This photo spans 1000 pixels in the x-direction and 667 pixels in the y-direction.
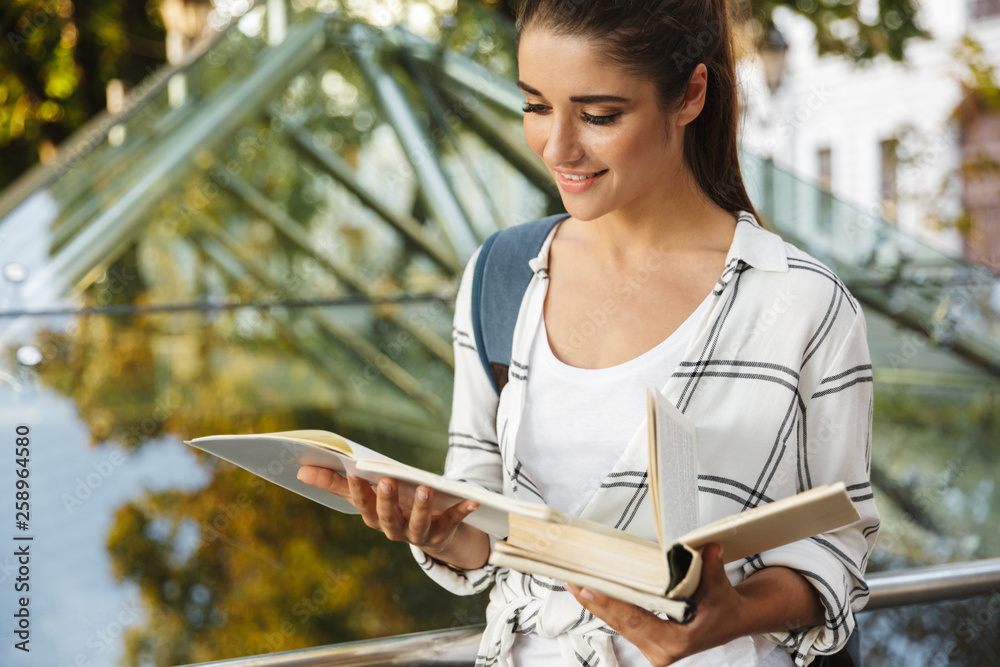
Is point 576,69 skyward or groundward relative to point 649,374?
skyward

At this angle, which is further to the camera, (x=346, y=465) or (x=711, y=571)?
(x=346, y=465)

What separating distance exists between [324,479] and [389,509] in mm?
109

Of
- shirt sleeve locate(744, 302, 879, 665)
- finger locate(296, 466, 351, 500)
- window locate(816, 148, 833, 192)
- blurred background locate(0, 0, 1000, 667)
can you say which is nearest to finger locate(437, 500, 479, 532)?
finger locate(296, 466, 351, 500)

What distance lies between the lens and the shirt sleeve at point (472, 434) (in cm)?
136

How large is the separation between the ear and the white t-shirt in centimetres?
29

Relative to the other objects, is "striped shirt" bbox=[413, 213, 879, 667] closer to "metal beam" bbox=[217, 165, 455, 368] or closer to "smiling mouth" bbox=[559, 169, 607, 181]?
"smiling mouth" bbox=[559, 169, 607, 181]

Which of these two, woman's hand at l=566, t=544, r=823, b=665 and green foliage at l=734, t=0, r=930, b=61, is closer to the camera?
woman's hand at l=566, t=544, r=823, b=665

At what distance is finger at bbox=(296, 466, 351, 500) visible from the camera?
114 centimetres

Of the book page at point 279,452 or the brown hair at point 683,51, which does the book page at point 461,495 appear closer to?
the book page at point 279,452

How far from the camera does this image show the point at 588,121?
1220 mm

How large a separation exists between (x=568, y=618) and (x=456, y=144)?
4.18m

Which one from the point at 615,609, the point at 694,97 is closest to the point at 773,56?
the point at 694,97

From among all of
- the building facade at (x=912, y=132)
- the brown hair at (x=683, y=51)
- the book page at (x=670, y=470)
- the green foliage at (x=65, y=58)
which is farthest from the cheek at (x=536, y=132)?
the green foliage at (x=65, y=58)

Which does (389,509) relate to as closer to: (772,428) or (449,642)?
(449,642)
